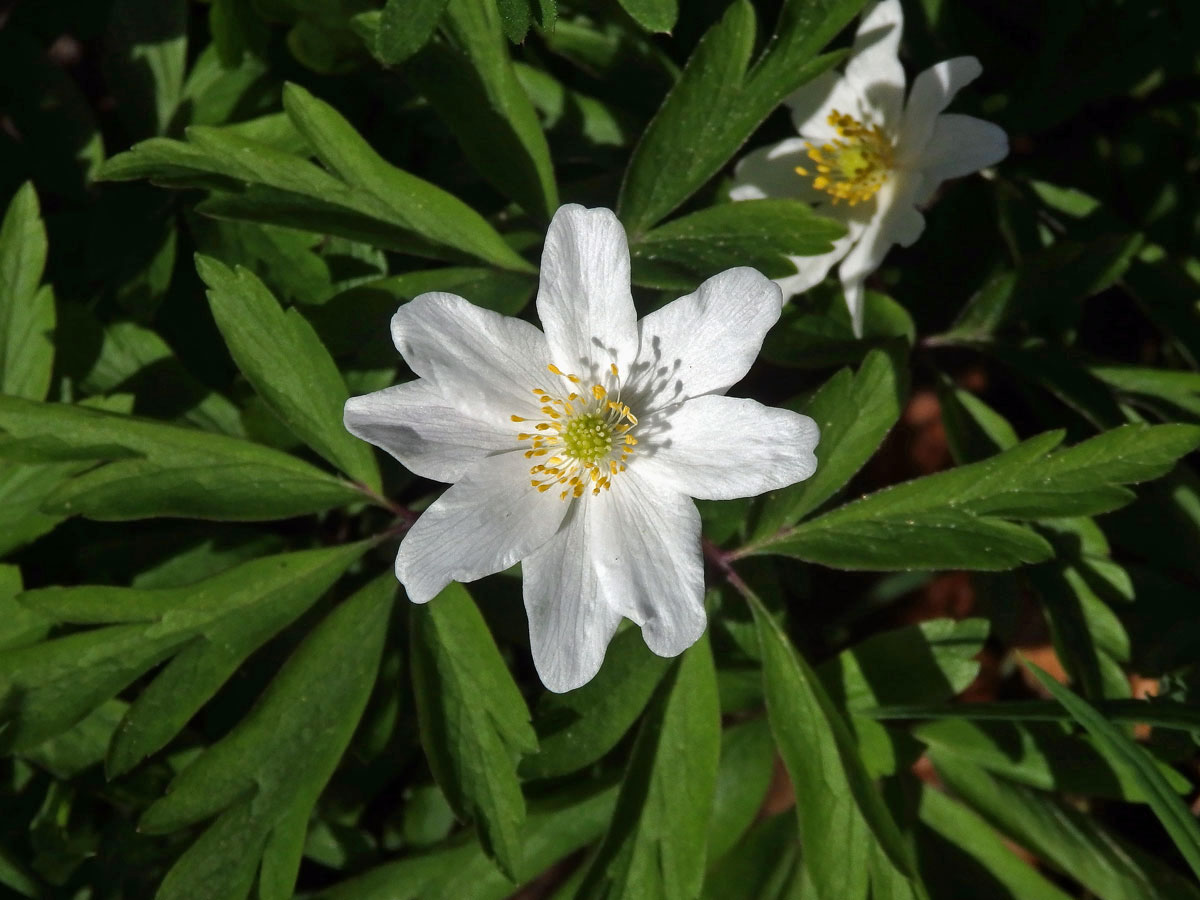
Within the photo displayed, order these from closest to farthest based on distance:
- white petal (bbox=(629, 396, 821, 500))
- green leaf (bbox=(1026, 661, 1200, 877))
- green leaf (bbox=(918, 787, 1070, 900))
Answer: white petal (bbox=(629, 396, 821, 500)) < green leaf (bbox=(1026, 661, 1200, 877)) < green leaf (bbox=(918, 787, 1070, 900))

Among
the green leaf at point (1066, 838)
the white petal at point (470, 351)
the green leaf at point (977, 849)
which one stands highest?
the white petal at point (470, 351)

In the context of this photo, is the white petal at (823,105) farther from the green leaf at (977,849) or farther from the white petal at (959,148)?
the green leaf at (977,849)

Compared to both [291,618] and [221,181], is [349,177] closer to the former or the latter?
[221,181]

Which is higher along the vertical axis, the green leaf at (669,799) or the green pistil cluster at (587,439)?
the green pistil cluster at (587,439)

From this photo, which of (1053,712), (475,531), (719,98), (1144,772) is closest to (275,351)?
(475,531)

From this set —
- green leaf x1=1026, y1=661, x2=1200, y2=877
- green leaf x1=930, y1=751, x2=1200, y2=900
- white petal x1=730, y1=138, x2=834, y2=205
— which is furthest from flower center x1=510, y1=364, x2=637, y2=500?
green leaf x1=930, y1=751, x2=1200, y2=900

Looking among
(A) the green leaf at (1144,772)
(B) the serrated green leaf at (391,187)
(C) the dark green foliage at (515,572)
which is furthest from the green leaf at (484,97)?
(A) the green leaf at (1144,772)

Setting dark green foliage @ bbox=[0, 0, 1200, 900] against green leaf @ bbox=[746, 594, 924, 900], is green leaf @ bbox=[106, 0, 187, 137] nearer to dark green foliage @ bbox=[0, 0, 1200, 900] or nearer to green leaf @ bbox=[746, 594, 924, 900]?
dark green foliage @ bbox=[0, 0, 1200, 900]
